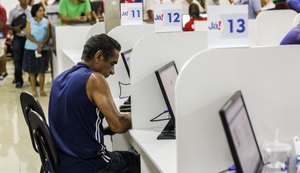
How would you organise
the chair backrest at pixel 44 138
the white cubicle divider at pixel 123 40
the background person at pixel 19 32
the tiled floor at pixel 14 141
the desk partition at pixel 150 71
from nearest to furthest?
the chair backrest at pixel 44 138, the desk partition at pixel 150 71, the white cubicle divider at pixel 123 40, the tiled floor at pixel 14 141, the background person at pixel 19 32

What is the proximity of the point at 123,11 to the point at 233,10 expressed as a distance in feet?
7.04

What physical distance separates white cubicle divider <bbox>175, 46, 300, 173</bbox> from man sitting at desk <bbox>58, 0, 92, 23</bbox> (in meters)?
5.08

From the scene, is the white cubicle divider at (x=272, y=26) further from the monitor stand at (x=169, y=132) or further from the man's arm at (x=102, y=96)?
the man's arm at (x=102, y=96)

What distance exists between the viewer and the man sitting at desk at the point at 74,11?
6980mm

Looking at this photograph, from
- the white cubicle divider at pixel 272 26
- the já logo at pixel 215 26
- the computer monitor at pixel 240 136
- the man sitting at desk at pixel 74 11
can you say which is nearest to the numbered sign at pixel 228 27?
the já logo at pixel 215 26

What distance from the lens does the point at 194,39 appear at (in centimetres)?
304

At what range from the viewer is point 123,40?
12.9 ft

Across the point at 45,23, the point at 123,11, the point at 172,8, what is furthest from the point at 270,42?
the point at 45,23

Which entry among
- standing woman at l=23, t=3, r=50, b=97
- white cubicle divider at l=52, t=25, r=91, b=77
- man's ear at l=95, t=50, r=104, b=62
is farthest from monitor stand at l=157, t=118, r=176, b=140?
standing woman at l=23, t=3, r=50, b=97

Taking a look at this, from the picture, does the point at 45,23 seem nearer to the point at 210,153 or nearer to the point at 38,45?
the point at 38,45

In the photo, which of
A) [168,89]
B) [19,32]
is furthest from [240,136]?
[19,32]

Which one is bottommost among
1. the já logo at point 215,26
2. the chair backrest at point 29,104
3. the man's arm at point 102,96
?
the chair backrest at point 29,104

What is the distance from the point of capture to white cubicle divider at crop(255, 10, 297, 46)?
5.28 m

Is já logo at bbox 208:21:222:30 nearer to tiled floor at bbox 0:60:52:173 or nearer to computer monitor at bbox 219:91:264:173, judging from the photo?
computer monitor at bbox 219:91:264:173
